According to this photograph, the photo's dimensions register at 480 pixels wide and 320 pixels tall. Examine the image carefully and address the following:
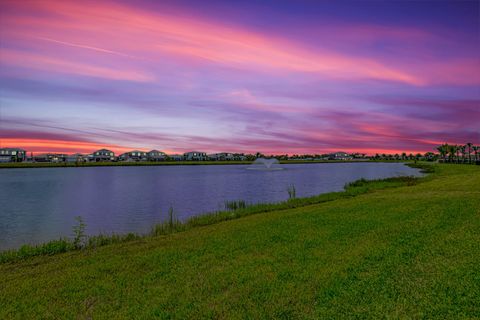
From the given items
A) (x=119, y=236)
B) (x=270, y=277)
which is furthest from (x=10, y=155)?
(x=270, y=277)

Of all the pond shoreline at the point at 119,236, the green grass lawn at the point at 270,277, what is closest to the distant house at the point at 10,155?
the pond shoreline at the point at 119,236

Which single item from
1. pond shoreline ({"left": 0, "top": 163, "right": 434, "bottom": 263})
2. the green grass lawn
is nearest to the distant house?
pond shoreline ({"left": 0, "top": 163, "right": 434, "bottom": 263})

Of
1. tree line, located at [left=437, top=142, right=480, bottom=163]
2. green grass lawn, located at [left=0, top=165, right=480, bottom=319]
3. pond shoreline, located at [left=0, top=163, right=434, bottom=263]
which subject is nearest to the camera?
green grass lawn, located at [left=0, top=165, right=480, bottom=319]

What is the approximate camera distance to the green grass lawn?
6457mm

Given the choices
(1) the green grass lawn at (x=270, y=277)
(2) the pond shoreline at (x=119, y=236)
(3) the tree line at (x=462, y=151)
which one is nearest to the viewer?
(1) the green grass lawn at (x=270, y=277)

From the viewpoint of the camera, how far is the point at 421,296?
6.64 meters

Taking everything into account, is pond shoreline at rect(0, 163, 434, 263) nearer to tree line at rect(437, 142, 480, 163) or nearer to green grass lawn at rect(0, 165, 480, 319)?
green grass lawn at rect(0, 165, 480, 319)

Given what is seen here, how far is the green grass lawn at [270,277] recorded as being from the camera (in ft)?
21.2

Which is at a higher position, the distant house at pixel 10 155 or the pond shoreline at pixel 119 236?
the distant house at pixel 10 155

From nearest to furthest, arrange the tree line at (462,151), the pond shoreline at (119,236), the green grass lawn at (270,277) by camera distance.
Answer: the green grass lawn at (270,277) < the pond shoreline at (119,236) < the tree line at (462,151)

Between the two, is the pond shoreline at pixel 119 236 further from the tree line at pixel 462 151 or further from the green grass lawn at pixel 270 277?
the tree line at pixel 462 151

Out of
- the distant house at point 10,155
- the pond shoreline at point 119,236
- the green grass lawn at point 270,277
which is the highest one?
the distant house at point 10,155

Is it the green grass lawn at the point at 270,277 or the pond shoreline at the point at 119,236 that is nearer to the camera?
the green grass lawn at the point at 270,277

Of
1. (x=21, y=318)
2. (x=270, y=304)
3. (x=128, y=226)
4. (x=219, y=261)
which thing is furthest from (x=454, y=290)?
(x=128, y=226)
